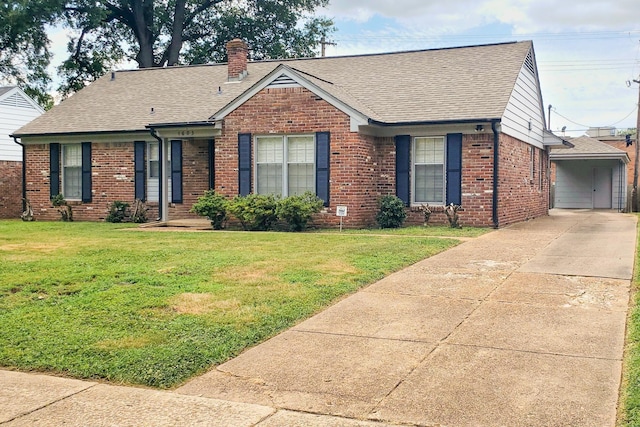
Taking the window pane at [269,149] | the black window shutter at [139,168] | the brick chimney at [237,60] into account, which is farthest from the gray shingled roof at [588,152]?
the black window shutter at [139,168]

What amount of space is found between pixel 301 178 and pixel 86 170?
7694 mm

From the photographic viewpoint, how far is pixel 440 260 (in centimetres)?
1022

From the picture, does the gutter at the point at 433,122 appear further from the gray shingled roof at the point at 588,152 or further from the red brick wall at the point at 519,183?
Result: the gray shingled roof at the point at 588,152

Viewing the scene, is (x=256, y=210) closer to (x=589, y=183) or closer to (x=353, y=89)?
(x=353, y=89)

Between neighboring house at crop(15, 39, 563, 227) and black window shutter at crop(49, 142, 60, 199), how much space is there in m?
0.03

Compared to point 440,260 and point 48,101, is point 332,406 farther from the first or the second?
point 48,101

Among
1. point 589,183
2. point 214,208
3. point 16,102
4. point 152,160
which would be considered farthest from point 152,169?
A: point 589,183

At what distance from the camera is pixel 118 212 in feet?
64.3

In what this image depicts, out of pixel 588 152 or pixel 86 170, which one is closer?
pixel 86 170

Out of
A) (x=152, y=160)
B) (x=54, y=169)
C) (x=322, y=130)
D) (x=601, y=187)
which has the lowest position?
(x=601, y=187)

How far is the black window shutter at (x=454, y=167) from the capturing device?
52.8 ft

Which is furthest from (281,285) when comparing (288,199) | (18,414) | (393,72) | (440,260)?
(393,72)

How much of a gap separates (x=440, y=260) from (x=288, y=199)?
6.04 m

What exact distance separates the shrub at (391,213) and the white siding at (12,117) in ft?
53.4
